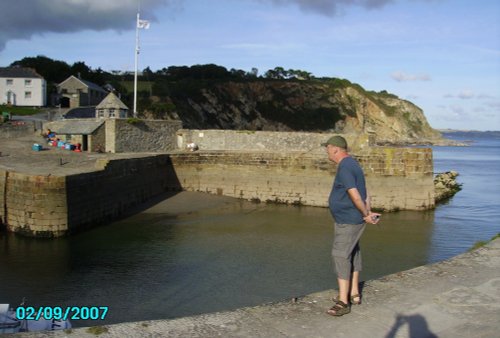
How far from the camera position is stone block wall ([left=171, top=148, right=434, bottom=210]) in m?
20.1

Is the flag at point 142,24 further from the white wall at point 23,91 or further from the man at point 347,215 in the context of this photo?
the man at point 347,215

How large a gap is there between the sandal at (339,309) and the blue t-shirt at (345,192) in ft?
2.60

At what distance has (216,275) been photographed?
10898 millimetres

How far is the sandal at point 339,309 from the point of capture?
4477 mm

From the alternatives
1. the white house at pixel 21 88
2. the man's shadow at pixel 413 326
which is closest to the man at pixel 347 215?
the man's shadow at pixel 413 326

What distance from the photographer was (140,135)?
22.9 meters

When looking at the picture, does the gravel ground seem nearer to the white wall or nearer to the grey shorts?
the grey shorts

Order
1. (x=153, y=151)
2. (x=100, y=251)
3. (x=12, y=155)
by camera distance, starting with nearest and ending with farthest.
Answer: (x=100, y=251), (x=12, y=155), (x=153, y=151)

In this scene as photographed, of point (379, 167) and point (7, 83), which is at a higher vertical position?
point (7, 83)

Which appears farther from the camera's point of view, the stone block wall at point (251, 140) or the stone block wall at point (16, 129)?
the stone block wall at point (251, 140)

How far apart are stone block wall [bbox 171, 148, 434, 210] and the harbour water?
2.73ft

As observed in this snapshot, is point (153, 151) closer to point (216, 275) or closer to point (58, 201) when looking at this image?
point (58, 201)

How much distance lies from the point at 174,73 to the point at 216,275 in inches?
3462

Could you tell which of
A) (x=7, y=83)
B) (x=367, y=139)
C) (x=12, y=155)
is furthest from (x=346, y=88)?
(x=12, y=155)
